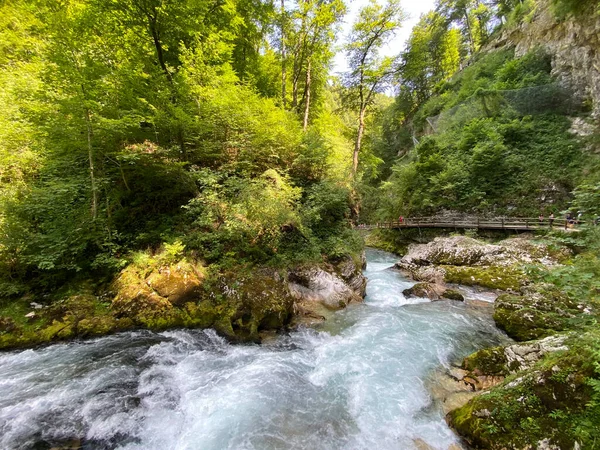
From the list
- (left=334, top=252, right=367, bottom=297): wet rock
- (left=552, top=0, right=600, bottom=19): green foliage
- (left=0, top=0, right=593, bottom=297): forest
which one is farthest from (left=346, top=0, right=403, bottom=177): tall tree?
(left=552, top=0, right=600, bottom=19): green foliage

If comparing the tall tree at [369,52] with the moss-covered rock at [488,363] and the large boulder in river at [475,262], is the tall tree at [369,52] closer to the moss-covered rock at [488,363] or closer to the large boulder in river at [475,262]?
the large boulder in river at [475,262]

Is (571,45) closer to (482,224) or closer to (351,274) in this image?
(482,224)

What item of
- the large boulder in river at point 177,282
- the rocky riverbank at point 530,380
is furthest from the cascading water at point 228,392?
the large boulder in river at point 177,282

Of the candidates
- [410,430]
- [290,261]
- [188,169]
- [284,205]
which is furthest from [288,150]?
[410,430]

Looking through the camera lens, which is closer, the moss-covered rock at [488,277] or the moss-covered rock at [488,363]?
the moss-covered rock at [488,363]

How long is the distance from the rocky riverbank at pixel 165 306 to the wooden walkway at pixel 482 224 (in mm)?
12213

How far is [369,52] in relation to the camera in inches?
575

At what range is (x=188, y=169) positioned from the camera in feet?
29.4

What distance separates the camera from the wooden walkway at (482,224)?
1388 cm

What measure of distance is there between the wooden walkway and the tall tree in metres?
7.99

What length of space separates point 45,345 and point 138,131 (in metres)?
5.68

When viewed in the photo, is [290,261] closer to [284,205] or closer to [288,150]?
[284,205]

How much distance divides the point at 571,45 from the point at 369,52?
13.7m

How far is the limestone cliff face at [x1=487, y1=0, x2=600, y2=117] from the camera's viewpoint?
1488cm
